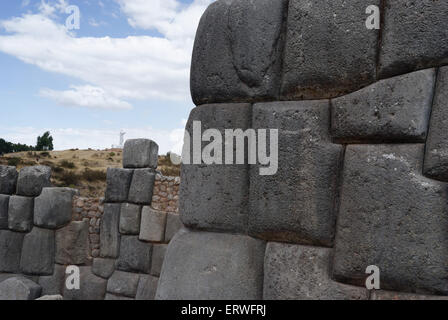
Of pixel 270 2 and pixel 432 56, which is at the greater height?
pixel 270 2

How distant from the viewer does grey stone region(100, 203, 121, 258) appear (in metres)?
8.96

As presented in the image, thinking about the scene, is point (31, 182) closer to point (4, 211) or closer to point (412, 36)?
point (4, 211)

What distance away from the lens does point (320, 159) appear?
2119 millimetres

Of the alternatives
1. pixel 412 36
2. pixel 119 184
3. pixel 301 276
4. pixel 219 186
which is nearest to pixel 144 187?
pixel 119 184

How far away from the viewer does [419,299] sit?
1.91 meters

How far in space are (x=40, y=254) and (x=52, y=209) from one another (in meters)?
0.94

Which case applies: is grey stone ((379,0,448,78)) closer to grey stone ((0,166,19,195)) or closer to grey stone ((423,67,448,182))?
grey stone ((423,67,448,182))

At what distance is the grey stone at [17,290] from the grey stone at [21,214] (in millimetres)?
1078

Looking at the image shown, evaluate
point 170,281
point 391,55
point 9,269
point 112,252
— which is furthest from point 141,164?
point 391,55

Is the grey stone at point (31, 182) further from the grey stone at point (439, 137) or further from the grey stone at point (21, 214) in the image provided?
the grey stone at point (439, 137)

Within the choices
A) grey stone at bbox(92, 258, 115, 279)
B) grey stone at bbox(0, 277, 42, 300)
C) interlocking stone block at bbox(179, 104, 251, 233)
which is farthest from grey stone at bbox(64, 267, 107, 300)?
interlocking stone block at bbox(179, 104, 251, 233)

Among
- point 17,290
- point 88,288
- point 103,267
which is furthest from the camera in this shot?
point 88,288

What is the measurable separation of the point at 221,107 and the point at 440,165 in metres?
1.09

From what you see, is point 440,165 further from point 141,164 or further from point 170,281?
point 141,164
